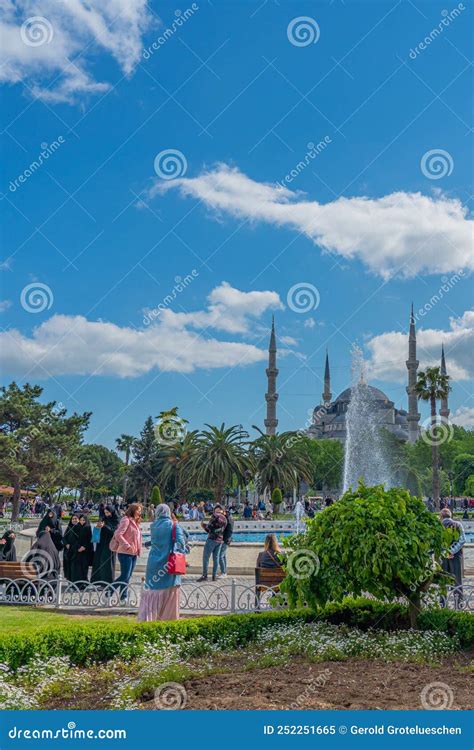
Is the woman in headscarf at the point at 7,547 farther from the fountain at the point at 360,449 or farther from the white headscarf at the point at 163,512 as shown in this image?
the fountain at the point at 360,449

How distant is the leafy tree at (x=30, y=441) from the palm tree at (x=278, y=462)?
12907mm

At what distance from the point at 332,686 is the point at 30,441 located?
31.8 meters

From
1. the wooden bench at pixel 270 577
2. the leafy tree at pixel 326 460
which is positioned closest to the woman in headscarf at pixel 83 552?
the wooden bench at pixel 270 577

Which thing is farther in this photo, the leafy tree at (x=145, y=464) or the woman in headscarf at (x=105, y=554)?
the leafy tree at (x=145, y=464)

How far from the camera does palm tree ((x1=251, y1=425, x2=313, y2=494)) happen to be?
148 feet

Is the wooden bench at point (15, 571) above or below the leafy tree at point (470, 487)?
below

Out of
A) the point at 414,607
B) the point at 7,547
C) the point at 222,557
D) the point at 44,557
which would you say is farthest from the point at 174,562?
the point at 222,557

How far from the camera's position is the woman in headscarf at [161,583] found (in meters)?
7.64

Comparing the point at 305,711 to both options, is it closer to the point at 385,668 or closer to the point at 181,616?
the point at 385,668

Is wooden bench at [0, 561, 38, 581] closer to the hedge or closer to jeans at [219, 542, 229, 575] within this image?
jeans at [219, 542, 229, 575]

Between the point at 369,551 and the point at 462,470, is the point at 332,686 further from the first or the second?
the point at 462,470

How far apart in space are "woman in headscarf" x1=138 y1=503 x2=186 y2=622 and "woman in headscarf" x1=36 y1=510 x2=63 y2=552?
4341mm

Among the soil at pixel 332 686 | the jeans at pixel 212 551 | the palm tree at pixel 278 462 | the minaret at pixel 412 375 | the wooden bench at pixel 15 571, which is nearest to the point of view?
the soil at pixel 332 686

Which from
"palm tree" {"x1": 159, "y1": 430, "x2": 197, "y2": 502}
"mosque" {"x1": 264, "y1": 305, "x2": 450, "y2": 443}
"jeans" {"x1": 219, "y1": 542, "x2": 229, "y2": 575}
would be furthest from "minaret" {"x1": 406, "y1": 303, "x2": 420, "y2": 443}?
"jeans" {"x1": 219, "y1": 542, "x2": 229, "y2": 575}
